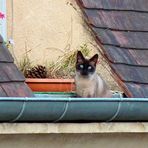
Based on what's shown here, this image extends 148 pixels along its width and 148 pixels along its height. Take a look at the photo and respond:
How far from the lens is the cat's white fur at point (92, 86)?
7445 mm

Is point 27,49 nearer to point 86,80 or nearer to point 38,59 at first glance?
point 38,59

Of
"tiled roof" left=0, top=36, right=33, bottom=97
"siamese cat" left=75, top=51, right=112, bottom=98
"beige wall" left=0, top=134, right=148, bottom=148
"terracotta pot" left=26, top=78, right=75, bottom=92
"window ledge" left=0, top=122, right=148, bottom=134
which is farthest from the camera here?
"siamese cat" left=75, top=51, right=112, bottom=98

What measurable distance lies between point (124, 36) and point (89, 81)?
1.85 ft

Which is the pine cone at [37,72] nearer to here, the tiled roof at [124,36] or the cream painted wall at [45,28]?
the cream painted wall at [45,28]

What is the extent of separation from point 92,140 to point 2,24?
4.18 ft

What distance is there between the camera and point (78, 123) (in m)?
6.61

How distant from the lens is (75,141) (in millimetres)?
6863

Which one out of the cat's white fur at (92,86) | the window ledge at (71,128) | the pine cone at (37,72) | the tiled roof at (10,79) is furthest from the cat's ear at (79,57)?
the window ledge at (71,128)

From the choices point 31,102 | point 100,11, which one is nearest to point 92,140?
point 31,102

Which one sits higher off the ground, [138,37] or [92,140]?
[138,37]

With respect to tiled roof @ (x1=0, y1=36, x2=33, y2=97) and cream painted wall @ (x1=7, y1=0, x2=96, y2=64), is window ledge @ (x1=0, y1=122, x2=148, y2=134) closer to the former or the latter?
tiled roof @ (x1=0, y1=36, x2=33, y2=97)

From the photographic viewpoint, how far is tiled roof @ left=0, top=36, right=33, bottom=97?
6633 mm

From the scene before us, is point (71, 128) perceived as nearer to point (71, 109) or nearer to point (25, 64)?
point (71, 109)

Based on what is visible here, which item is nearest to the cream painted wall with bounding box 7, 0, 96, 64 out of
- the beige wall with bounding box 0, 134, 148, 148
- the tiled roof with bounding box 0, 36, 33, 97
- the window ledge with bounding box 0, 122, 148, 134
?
the tiled roof with bounding box 0, 36, 33, 97
